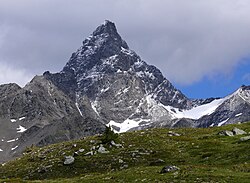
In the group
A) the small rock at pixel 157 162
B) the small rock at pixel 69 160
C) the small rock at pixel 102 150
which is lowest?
the small rock at pixel 157 162

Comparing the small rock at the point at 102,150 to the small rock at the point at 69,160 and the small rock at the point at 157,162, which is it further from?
the small rock at the point at 157,162

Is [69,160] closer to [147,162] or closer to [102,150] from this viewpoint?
[102,150]

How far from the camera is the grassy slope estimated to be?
36.7 m

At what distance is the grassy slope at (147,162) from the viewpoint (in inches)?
1446

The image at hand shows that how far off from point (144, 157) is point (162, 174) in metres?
15.9

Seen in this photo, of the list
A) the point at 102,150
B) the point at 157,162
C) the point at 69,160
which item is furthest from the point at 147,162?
the point at 69,160

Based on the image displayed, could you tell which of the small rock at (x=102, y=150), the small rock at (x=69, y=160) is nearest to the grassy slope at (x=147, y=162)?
the small rock at (x=69, y=160)

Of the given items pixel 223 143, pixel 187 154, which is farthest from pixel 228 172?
pixel 223 143

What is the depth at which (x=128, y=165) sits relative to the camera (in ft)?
164

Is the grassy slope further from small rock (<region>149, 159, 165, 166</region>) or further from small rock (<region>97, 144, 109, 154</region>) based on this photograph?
small rock (<region>97, 144, 109, 154</region>)

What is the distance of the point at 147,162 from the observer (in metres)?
50.6

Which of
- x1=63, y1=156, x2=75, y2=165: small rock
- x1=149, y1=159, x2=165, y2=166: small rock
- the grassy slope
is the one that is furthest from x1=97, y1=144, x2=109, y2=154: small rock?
x1=149, y1=159, x2=165, y2=166: small rock

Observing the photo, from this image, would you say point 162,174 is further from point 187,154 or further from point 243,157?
point 187,154

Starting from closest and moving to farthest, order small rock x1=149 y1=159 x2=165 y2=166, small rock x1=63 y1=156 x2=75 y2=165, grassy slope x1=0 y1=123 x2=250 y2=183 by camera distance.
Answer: grassy slope x1=0 y1=123 x2=250 y2=183
small rock x1=149 y1=159 x2=165 y2=166
small rock x1=63 y1=156 x2=75 y2=165
